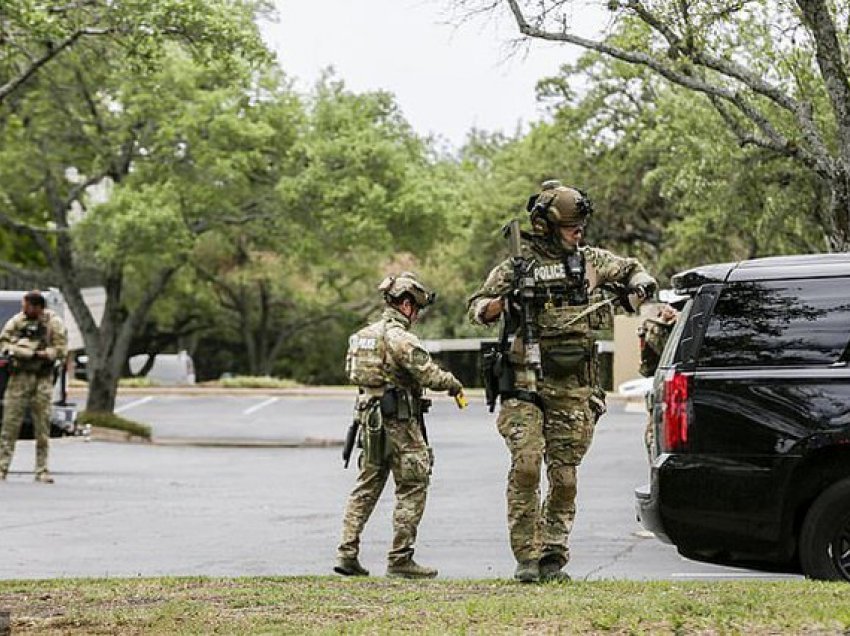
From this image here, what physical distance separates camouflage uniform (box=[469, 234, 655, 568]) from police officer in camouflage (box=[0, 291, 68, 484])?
1031 centimetres

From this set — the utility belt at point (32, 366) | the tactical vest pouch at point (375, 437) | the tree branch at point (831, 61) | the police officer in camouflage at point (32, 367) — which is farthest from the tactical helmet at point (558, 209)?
the utility belt at point (32, 366)

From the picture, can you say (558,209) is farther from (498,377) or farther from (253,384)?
(253,384)

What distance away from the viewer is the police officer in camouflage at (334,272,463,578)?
10.9 metres

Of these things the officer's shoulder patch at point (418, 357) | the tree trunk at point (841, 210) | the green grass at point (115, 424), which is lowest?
the green grass at point (115, 424)

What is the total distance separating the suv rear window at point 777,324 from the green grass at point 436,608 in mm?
1091

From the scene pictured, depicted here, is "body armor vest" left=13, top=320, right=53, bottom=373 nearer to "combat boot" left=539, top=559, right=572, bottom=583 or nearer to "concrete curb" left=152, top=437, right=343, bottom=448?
"combat boot" left=539, top=559, right=572, bottom=583

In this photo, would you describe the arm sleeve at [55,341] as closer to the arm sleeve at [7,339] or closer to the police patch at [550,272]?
the arm sleeve at [7,339]

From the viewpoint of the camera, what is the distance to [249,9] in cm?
3094

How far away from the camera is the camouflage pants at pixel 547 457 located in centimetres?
945

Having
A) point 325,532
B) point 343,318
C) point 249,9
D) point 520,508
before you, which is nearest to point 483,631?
point 520,508

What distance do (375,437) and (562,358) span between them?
1.89 meters

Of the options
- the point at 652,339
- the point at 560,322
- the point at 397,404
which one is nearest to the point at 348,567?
the point at 397,404

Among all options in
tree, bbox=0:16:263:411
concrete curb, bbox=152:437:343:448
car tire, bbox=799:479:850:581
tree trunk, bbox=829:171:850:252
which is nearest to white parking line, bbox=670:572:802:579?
car tire, bbox=799:479:850:581

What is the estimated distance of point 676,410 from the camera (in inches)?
357
